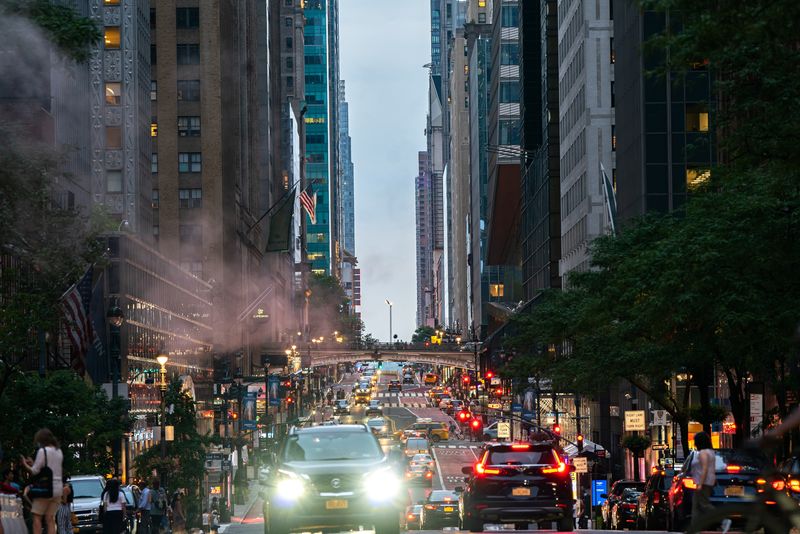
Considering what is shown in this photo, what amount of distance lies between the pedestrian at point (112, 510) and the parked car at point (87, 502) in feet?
11.1

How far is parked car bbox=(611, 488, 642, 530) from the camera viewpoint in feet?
145

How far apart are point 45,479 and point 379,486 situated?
16.1ft

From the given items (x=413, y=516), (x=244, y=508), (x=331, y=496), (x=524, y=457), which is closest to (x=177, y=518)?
(x=413, y=516)

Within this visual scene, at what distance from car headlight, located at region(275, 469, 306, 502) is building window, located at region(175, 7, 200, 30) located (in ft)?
348

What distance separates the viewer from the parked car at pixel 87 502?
3662 cm

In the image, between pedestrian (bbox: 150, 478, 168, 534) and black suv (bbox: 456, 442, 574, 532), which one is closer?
black suv (bbox: 456, 442, 574, 532)

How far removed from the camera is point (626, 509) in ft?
146

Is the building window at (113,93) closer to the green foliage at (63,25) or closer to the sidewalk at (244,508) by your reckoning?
the sidewalk at (244,508)

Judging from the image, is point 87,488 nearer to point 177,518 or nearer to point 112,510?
point 112,510

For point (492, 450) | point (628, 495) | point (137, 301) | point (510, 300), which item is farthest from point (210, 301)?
point (492, 450)

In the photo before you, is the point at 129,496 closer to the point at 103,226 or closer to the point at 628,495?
the point at 103,226

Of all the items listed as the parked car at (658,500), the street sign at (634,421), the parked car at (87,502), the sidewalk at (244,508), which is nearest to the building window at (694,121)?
the street sign at (634,421)

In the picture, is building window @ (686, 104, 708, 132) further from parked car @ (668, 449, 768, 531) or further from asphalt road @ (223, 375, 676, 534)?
parked car @ (668, 449, 768, 531)

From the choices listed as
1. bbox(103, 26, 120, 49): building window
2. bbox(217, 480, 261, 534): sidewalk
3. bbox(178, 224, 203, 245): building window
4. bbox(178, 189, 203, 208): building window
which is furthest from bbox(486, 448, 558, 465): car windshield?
bbox(178, 189, 203, 208): building window
